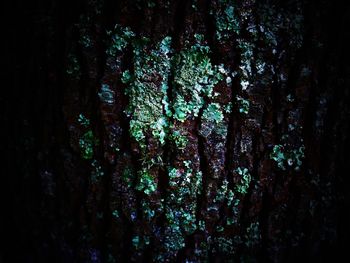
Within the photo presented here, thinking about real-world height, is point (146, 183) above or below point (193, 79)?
below

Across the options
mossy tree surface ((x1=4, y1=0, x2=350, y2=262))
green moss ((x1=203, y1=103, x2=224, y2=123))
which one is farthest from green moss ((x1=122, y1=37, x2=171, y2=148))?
green moss ((x1=203, y1=103, x2=224, y2=123))

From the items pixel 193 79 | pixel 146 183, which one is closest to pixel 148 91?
pixel 193 79

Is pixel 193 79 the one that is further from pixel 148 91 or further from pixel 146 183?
pixel 146 183

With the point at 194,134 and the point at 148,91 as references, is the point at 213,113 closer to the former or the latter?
the point at 194,134

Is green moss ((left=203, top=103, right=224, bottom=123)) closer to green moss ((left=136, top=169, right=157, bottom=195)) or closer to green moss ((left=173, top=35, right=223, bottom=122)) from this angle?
green moss ((left=173, top=35, right=223, bottom=122))

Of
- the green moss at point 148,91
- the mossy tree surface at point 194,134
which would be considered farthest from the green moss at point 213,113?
the green moss at point 148,91

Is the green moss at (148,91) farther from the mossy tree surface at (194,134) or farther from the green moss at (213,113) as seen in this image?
the green moss at (213,113)

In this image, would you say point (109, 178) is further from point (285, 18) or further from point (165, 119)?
point (285, 18)

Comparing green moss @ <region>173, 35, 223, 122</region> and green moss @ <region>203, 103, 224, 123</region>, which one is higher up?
green moss @ <region>173, 35, 223, 122</region>

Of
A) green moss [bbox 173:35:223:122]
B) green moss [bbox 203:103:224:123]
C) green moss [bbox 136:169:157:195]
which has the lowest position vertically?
green moss [bbox 136:169:157:195]

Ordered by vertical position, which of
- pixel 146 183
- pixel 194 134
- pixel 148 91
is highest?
pixel 148 91
